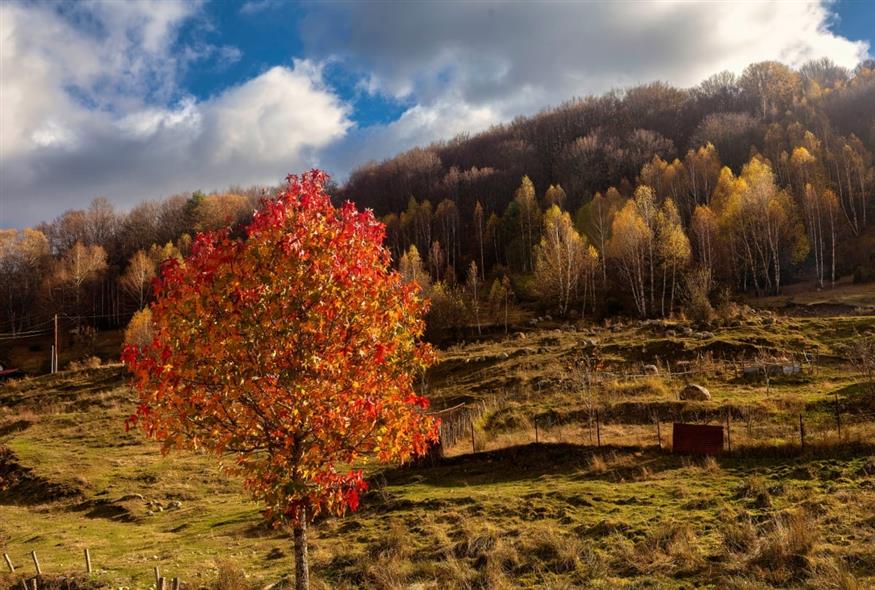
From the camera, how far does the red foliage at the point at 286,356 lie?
9125 mm

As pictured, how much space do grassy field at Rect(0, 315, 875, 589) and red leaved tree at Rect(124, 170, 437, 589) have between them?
184 inches

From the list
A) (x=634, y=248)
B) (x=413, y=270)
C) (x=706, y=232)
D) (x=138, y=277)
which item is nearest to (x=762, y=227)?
(x=706, y=232)

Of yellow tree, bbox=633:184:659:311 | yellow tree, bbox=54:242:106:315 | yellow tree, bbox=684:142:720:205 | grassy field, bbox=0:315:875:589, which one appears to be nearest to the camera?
grassy field, bbox=0:315:875:589

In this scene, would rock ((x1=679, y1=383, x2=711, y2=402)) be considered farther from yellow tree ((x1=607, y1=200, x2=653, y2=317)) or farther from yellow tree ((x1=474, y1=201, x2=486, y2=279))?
yellow tree ((x1=474, y1=201, x2=486, y2=279))

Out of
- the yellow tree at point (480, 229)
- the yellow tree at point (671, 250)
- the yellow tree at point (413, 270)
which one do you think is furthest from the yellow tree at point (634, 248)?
the yellow tree at point (480, 229)

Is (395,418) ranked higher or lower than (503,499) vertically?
higher

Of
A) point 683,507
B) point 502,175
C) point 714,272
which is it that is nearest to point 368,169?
point 502,175

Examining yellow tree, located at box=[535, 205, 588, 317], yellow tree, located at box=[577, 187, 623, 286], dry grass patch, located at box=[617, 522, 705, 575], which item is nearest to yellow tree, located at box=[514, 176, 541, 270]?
yellow tree, located at box=[577, 187, 623, 286]

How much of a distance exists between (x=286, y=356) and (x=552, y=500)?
455 inches

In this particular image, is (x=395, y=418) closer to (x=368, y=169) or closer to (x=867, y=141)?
(x=867, y=141)

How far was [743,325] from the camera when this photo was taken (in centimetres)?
4172

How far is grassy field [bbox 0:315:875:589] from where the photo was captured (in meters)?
12.1

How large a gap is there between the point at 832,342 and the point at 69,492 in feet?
149

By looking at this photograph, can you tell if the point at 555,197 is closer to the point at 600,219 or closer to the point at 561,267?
the point at 600,219
